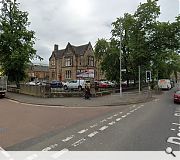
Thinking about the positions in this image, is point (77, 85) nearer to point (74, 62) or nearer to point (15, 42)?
point (15, 42)

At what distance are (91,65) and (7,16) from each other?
3583 cm

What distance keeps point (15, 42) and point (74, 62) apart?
114 ft

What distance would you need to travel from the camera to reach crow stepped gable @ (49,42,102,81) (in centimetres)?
6731

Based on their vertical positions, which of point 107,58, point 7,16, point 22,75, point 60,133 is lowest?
point 60,133

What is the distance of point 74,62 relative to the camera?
68.2 m

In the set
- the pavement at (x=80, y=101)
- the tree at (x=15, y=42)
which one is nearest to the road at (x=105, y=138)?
the pavement at (x=80, y=101)

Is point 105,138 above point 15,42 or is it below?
below

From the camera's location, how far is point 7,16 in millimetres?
35562

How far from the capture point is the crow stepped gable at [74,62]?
67312mm
